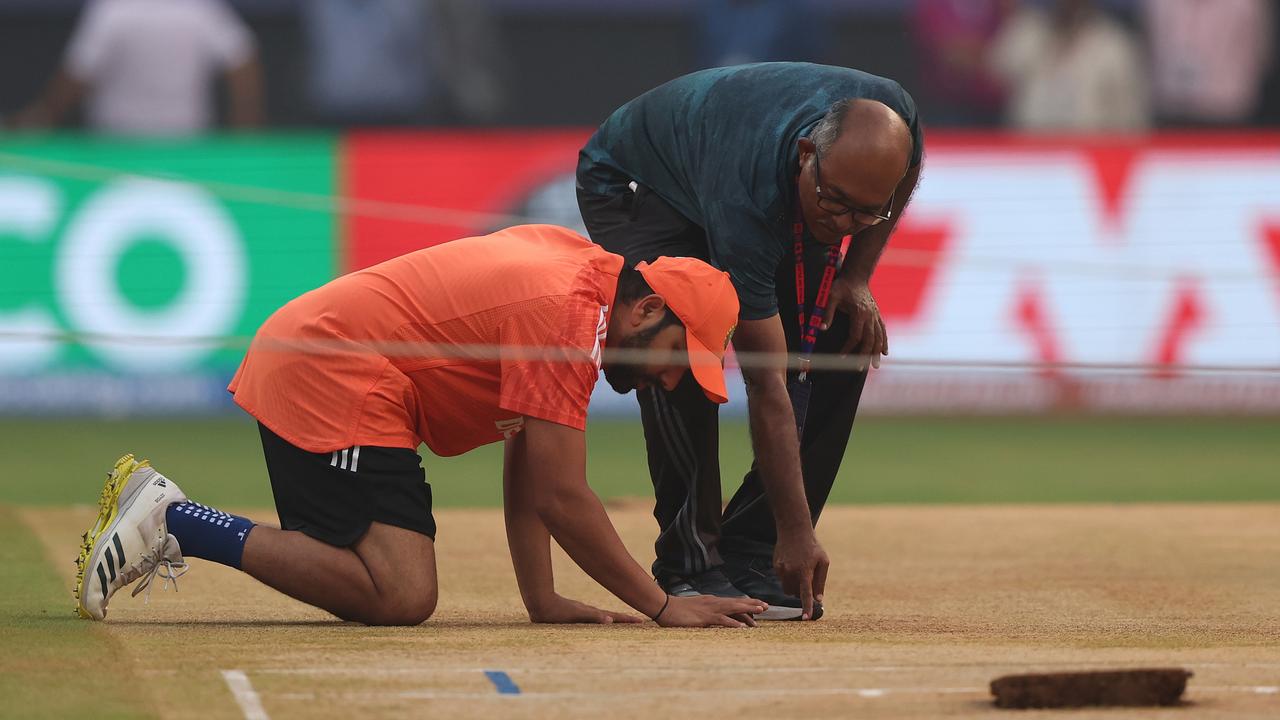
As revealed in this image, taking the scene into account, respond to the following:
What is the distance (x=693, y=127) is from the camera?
237 inches

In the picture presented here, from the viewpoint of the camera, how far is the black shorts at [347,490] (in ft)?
19.0

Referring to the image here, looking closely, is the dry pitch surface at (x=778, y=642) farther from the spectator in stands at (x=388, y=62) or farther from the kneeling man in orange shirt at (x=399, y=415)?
the spectator in stands at (x=388, y=62)

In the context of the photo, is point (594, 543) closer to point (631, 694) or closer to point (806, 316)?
point (631, 694)

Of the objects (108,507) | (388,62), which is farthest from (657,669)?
(388,62)

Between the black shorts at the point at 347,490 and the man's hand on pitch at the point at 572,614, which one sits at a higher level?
the black shorts at the point at 347,490

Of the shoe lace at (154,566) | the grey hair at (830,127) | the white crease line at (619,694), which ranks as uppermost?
the grey hair at (830,127)

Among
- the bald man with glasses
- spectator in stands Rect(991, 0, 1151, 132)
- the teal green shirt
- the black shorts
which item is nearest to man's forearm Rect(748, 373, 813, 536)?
the bald man with glasses

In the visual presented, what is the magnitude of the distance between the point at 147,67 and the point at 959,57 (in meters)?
5.80

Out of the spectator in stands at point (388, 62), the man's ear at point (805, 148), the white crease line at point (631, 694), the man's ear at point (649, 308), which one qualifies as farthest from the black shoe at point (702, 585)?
the spectator in stands at point (388, 62)

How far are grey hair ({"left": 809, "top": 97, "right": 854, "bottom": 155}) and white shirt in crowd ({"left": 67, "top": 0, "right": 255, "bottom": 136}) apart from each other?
858cm

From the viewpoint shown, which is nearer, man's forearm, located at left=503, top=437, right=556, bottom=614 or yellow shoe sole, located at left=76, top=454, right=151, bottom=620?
yellow shoe sole, located at left=76, top=454, right=151, bottom=620

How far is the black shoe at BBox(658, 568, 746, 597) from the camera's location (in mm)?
6266

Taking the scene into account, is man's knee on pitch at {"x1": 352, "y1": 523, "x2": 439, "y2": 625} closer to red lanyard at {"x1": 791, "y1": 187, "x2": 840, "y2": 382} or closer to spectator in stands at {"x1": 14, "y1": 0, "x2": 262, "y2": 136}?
red lanyard at {"x1": 791, "y1": 187, "x2": 840, "y2": 382}

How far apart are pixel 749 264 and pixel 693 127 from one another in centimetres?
57
